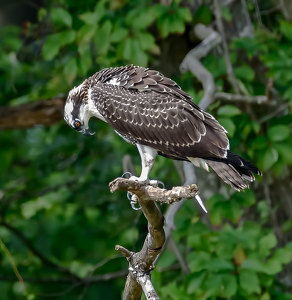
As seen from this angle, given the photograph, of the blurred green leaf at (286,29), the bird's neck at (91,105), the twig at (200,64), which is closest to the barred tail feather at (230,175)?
the bird's neck at (91,105)

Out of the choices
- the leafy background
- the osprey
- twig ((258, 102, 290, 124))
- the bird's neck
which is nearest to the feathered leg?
the osprey

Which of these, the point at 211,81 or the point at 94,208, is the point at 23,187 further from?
the point at 211,81

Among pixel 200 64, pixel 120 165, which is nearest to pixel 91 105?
pixel 200 64

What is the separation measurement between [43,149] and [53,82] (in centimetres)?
99

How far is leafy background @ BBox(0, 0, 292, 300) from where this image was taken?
6523mm

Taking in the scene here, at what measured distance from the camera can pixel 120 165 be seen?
8.50m

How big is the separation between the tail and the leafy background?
136 centimetres

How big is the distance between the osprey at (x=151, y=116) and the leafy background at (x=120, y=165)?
1.03 m

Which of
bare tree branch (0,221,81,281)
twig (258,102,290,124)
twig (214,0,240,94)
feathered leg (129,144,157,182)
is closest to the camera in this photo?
feathered leg (129,144,157,182)

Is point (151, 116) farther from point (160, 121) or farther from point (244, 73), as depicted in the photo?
point (244, 73)

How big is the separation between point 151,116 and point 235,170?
68 cm

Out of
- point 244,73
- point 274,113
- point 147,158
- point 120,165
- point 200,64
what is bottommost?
point 120,165

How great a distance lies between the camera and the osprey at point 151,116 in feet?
16.4

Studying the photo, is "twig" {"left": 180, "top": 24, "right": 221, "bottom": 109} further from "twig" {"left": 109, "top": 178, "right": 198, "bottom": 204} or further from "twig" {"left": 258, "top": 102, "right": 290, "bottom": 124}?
"twig" {"left": 109, "top": 178, "right": 198, "bottom": 204}
